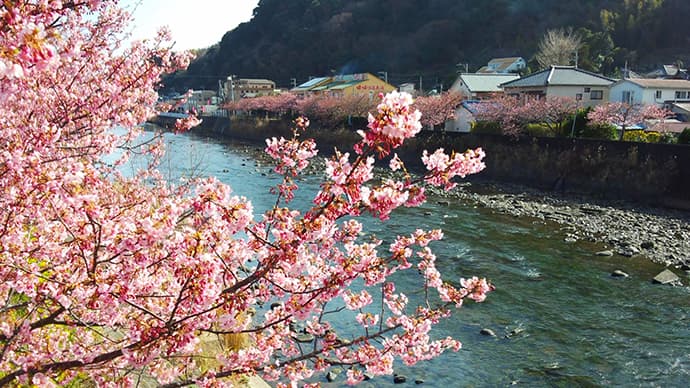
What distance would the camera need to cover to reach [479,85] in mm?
43750

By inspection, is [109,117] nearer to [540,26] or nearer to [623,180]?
[623,180]

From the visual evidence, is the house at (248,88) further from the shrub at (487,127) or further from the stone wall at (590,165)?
the stone wall at (590,165)

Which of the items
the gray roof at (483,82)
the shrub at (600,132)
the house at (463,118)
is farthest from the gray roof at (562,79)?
the shrub at (600,132)

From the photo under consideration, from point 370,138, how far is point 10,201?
2.29m

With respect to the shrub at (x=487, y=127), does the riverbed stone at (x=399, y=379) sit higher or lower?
lower

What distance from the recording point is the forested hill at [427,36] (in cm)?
5800

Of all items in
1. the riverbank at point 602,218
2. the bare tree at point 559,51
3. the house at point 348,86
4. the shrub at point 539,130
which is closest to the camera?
the riverbank at point 602,218

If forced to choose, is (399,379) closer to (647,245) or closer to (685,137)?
(647,245)

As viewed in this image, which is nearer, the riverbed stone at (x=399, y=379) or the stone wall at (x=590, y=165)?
the riverbed stone at (x=399, y=379)

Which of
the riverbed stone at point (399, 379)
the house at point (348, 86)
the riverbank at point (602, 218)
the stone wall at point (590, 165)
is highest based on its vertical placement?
the house at point (348, 86)

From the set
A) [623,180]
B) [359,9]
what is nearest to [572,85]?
[623,180]

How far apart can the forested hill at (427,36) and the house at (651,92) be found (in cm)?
1802

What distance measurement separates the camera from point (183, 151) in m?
37.9

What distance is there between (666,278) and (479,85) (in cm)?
3342
